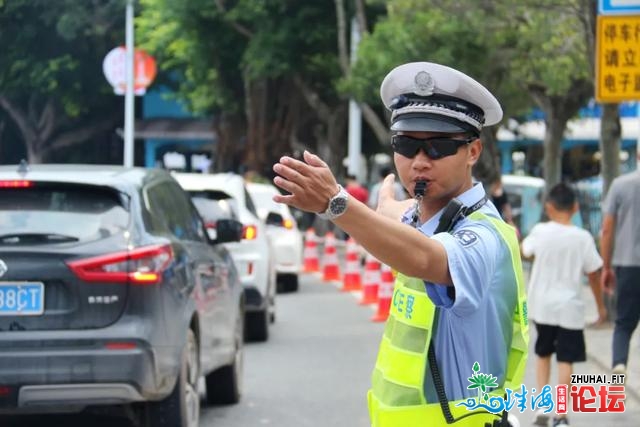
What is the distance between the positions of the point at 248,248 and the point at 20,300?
6.56 meters

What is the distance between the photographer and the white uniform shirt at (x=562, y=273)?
8.18 m

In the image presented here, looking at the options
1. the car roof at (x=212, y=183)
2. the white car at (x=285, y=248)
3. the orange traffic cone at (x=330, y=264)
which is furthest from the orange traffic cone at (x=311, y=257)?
the car roof at (x=212, y=183)

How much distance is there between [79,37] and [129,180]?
3374 centimetres

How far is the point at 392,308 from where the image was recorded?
3453 mm

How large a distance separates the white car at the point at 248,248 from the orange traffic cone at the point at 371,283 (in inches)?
126

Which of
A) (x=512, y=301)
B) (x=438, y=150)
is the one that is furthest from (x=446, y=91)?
(x=512, y=301)

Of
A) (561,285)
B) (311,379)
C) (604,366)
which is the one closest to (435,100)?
(561,285)

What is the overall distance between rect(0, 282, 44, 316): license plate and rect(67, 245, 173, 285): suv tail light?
0.74 ft

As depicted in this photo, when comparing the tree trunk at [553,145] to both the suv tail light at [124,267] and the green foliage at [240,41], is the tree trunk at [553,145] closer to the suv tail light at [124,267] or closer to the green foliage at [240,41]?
the green foliage at [240,41]

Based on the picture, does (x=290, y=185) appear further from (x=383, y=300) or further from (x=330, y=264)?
(x=330, y=264)

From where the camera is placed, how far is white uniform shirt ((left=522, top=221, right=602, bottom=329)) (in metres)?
8.18

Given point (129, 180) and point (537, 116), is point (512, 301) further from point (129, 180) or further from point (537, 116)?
point (537, 116)

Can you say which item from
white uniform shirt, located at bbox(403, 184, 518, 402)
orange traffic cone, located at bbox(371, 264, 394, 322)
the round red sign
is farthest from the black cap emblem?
the round red sign

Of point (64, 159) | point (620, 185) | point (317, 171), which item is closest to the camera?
point (317, 171)
